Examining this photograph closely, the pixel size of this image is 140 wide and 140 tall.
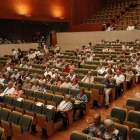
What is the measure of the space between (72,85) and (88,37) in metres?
7.11

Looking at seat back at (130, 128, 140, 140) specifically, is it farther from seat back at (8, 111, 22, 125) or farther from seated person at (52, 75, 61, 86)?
seated person at (52, 75, 61, 86)

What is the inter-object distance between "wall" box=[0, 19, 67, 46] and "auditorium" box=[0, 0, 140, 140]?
8cm

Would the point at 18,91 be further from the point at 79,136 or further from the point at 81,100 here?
the point at 79,136

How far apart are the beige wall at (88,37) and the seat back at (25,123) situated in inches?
318

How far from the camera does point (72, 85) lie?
465cm

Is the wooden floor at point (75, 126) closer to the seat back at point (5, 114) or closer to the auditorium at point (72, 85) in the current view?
the auditorium at point (72, 85)

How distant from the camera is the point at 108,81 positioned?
15.2ft

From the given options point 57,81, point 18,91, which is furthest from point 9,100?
point 57,81

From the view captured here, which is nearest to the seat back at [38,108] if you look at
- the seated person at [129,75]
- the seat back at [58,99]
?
the seat back at [58,99]

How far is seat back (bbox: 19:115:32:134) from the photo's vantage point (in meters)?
3.17

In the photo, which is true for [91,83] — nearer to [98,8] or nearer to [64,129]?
[64,129]

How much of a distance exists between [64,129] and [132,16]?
387 inches

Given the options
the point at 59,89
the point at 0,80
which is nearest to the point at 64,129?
the point at 59,89

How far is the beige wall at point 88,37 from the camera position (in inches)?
389
